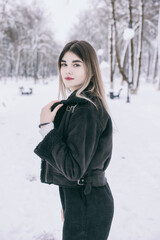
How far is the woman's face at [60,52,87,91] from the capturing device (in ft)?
3.99

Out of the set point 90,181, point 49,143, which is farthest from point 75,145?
point 90,181

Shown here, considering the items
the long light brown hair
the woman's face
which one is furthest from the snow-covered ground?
the woman's face

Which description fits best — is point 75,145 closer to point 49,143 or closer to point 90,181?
point 49,143

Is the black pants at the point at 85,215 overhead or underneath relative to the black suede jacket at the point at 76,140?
underneath

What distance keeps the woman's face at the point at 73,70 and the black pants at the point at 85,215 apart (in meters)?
0.66

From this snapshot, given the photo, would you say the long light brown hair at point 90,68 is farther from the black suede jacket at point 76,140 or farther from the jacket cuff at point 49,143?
the jacket cuff at point 49,143

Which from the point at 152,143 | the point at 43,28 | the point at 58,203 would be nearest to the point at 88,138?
the point at 58,203

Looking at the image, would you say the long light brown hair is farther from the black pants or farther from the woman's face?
the black pants

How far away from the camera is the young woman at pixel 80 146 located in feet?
3.36

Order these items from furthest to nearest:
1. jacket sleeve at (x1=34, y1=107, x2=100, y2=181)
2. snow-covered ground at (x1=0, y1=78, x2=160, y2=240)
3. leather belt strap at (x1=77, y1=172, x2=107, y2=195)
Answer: snow-covered ground at (x1=0, y1=78, x2=160, y2=240) < leather belt strap at (x1=77, y1=172, x2=107, y2=195) < jacket sleeve at (x1=34, y1=107, x2=100, y2=181)

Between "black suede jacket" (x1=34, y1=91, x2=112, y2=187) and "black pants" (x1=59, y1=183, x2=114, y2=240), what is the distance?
0.09 m

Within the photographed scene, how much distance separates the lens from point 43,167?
127 centimetres

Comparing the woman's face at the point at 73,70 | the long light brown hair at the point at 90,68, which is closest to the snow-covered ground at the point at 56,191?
the long light brown hair at the point at 90,68

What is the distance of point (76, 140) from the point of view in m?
1.00
